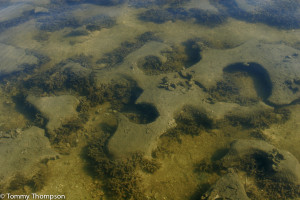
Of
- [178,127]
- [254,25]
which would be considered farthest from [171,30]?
[178,127]

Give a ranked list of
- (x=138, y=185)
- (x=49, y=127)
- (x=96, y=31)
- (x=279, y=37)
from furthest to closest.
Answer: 1. (x=96, y=31)
2. (x=279, y=37)
3. (x=49, y=127)
4. (x=138, y=185)

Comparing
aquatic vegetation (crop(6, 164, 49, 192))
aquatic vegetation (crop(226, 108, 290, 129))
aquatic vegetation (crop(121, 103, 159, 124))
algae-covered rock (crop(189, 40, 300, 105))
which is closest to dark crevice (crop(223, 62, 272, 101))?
algae-covered rock (crop(189, 40, 300, 105))

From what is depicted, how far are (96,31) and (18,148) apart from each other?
8.95m

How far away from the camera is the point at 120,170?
561cm

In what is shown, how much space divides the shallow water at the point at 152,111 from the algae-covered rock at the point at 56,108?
42 mm

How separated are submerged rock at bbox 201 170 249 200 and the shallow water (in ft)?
0.10

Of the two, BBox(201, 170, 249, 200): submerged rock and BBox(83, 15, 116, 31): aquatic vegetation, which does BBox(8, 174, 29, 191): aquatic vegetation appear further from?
BBox(83, 15, 116, 31): aquatic vegetation

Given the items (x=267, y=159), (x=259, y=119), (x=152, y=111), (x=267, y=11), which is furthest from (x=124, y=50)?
(x=267, y=11)

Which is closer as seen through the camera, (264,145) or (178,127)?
(264,145)

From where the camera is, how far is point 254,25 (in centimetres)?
1309

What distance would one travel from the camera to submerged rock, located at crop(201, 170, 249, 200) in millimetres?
5037

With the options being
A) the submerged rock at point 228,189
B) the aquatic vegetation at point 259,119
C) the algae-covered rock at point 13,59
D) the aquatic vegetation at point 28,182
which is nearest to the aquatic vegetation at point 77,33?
the algae-covered rock at point 13,59

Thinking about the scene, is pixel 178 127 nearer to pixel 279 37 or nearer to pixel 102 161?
pixel 102 161

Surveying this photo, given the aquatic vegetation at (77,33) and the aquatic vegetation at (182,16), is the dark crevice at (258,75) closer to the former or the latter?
the aquatic vegetation at (182,16)
